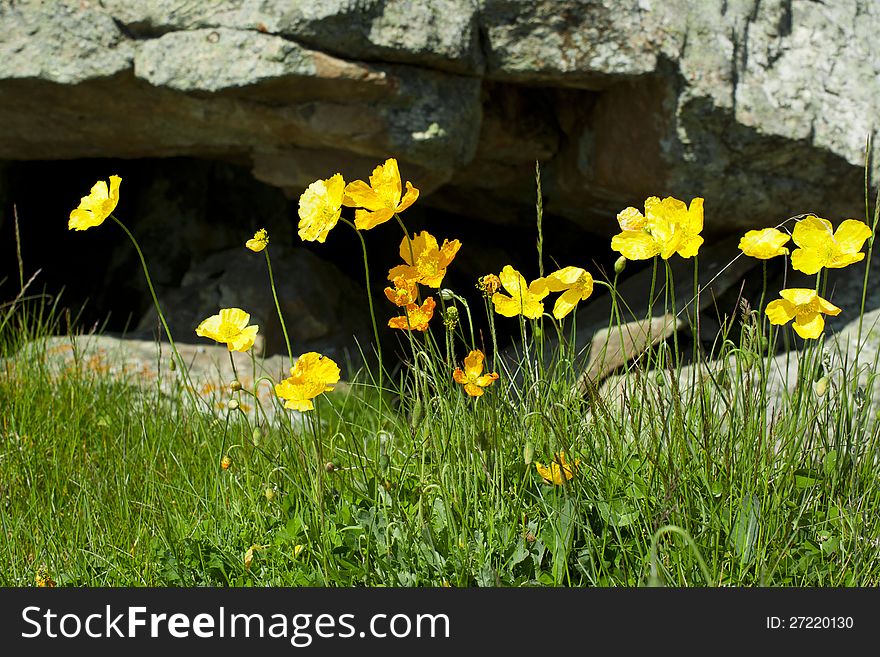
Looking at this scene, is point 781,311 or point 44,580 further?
point 44,580

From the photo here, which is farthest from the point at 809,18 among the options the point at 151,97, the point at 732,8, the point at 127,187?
the point at 127,187

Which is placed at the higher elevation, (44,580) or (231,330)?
(231,330)

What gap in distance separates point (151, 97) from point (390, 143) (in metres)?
0.95

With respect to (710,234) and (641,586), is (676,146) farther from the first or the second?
→ (641,586)

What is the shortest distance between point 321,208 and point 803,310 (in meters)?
0.98

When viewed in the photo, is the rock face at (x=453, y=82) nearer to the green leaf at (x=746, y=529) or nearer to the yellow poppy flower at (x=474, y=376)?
the yellow poppy flower at (x=474, y=376)

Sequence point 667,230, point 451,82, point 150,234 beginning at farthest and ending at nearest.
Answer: point 150,234 → point 451,82 → point 667,230

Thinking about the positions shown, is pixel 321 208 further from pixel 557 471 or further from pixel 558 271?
pixel 557 471

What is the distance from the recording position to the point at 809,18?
4078mm

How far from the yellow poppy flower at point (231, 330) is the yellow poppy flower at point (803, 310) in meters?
1.02

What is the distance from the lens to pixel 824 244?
6.82ft

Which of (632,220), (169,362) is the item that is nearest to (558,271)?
(632,220)

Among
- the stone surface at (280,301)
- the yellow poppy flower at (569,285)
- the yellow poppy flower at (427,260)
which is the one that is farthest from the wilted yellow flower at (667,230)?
the stone surface at (280,301)

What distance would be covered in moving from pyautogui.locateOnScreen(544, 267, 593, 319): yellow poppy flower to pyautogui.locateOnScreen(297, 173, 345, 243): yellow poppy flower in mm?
453
